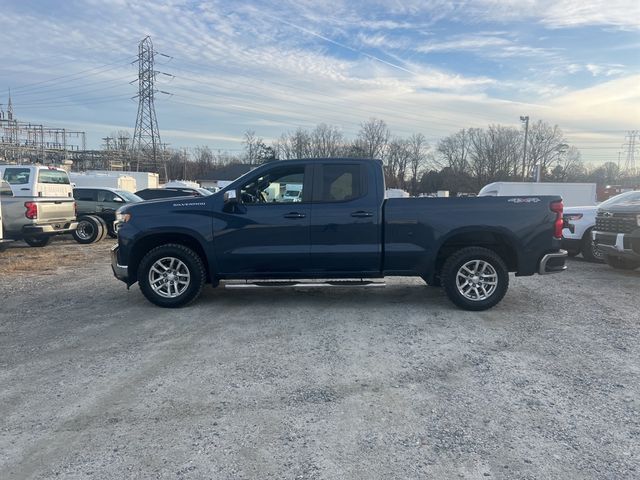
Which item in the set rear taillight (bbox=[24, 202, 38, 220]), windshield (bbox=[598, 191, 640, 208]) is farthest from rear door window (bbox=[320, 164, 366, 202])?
rear taillight (bbox=[24, 202, 38, 220])

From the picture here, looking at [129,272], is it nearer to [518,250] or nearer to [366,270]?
[366,270]

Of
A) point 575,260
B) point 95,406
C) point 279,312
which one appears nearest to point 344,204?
point 279,312

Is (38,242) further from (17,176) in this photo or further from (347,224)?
(347,224)

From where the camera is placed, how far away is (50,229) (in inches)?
480

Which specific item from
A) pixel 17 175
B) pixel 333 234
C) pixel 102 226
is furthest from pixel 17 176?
pixel 333 234

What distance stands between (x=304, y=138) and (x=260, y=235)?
8501 cm

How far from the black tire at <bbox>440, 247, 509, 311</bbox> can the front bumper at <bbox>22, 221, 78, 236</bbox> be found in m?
10.1

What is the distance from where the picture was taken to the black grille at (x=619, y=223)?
28.7 feet

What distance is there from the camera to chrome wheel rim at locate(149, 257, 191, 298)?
6.54m

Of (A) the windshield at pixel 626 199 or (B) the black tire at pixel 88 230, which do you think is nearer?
(A) the windshield at pixel 626 199

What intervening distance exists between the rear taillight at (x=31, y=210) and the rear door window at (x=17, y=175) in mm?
1344

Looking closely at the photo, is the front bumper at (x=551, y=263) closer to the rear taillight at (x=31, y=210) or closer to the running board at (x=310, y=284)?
the running board at (x=310, y=284)

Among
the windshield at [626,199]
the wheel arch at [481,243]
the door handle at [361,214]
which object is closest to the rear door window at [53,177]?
the door handle at [361,214]

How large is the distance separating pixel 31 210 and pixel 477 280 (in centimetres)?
1061
